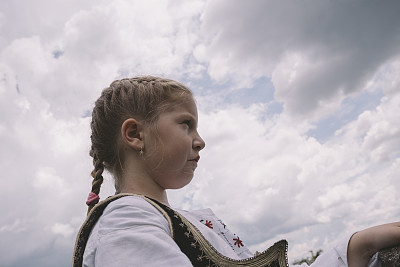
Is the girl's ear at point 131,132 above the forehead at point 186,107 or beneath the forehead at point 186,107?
beneath

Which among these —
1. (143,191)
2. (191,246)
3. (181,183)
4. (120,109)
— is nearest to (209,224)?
(181,183)

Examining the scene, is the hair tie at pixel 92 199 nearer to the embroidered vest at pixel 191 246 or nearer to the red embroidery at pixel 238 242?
the embroidered vest at pixel 191 246

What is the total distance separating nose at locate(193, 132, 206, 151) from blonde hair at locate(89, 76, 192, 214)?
25 centimetres

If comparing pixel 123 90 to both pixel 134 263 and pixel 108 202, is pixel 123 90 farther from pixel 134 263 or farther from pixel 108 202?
pixel 134 263

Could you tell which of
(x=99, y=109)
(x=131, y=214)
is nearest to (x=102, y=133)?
(x=99, y=109)

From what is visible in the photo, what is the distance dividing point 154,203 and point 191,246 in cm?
26

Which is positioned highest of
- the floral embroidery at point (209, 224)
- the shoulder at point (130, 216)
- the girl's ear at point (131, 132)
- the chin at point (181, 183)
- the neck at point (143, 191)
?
the girl's ear at point (131, 132)

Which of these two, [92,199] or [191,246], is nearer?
[191,246]

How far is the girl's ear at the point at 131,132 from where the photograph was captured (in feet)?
7.06

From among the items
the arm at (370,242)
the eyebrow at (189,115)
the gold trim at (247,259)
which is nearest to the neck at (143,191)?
the gold trim at (247,259)

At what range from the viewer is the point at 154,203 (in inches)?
68.7

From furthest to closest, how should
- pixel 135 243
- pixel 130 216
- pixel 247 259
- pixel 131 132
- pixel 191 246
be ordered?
pixel 131 132
pixel 247 259
pixel 191 246
pixel 130 216
pixel 135 243

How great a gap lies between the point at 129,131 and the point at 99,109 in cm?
44

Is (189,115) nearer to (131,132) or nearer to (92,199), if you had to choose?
(131,132)
